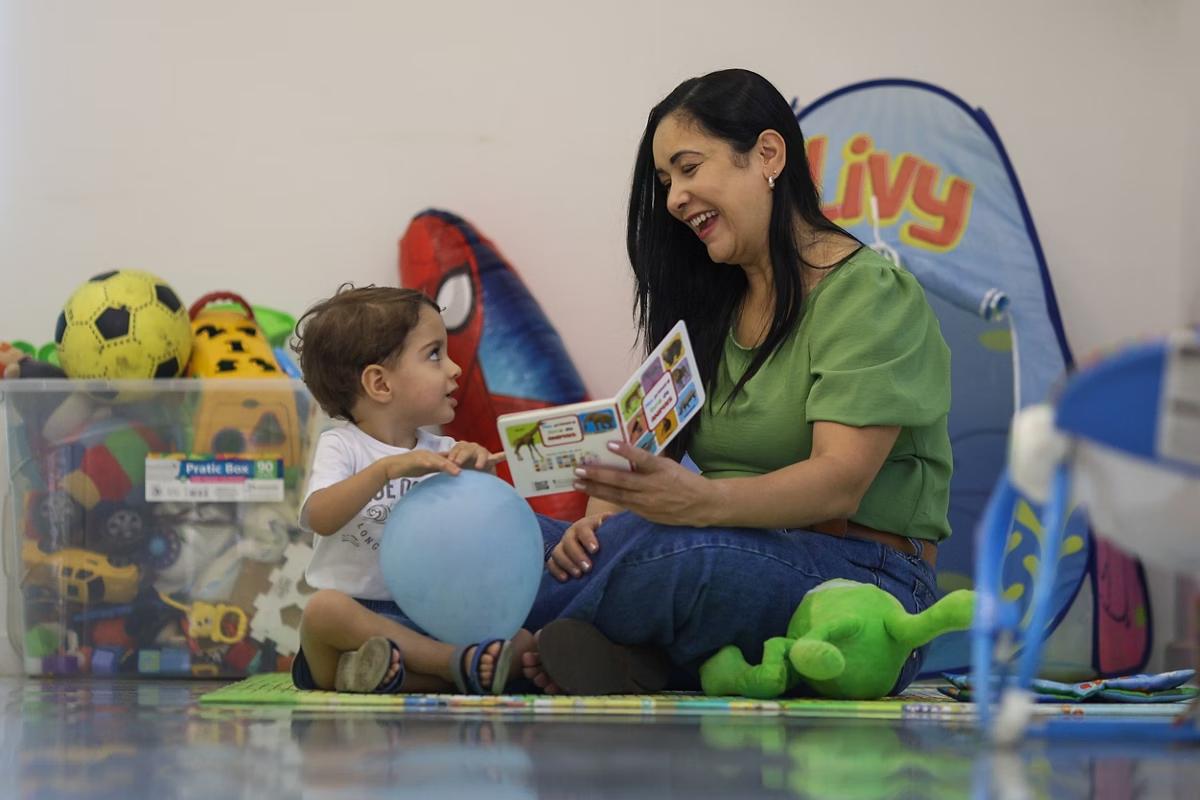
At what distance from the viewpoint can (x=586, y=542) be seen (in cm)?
192

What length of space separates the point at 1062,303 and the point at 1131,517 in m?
2.19

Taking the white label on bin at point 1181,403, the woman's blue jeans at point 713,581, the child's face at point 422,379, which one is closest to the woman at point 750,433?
the woman's blue jeans at point 713,581

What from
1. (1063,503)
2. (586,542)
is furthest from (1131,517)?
(586,542)

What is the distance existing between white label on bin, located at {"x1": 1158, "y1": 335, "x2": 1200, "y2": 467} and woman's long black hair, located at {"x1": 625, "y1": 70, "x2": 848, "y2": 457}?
0.98 m

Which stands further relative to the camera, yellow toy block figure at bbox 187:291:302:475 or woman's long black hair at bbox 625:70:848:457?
yellow toy block figure at bbox 187:291:302:475

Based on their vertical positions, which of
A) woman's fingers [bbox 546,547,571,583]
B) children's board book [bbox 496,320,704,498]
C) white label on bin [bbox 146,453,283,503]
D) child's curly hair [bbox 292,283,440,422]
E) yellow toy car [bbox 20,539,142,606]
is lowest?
yellow toy car [bbox 20,539,142,606]

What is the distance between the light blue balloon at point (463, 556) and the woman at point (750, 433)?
74mm

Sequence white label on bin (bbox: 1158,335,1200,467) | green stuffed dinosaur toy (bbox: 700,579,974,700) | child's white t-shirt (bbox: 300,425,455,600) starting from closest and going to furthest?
white label on bin (bbox: 1158,335,1200,467), green stuffed dinosaur toy (bbox: 700,579,974,700), child's white t-shirt (bbox: 300,425,455,600)

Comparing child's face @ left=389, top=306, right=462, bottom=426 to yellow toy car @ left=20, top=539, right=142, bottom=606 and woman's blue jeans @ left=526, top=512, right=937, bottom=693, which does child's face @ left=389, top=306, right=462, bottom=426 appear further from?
yellow toy car @ left=20, top=539, right=142, bottom=606

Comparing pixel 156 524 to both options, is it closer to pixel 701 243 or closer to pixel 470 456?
pixel 470 456

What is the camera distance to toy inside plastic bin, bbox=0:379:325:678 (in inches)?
99.8

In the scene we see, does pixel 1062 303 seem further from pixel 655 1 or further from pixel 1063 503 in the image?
pixel 1063 503

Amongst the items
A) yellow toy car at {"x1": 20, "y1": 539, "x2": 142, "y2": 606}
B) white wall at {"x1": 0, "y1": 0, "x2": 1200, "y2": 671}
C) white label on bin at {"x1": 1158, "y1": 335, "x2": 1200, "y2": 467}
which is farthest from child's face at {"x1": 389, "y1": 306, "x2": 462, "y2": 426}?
white label on bin at {"x1": 1158, "y1": 335, "x2": 1200, "y2": 467}

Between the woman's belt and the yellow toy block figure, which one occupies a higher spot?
the yellow toy block figure
